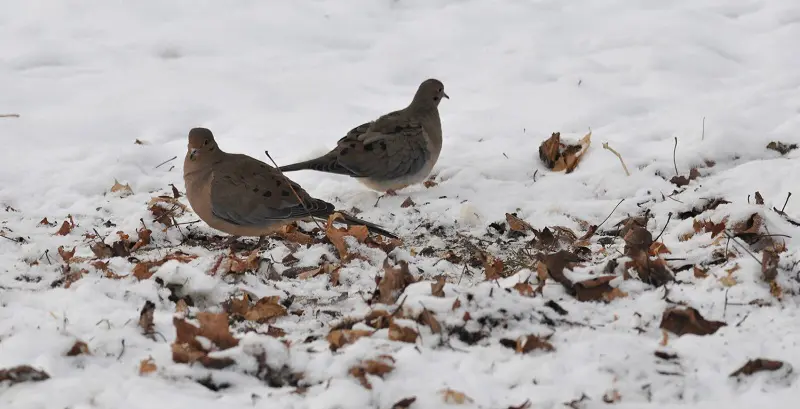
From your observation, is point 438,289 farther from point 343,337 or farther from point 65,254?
point 65,254

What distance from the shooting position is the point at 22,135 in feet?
22.2

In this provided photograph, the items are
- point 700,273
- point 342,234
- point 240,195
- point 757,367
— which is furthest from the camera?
point 240,195

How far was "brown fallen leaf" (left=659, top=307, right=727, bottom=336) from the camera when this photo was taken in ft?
10.0

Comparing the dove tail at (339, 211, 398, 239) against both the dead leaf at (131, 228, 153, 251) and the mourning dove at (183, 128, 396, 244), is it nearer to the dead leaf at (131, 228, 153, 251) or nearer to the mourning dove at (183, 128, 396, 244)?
the mourning dove at (183, 128, 396, 244)

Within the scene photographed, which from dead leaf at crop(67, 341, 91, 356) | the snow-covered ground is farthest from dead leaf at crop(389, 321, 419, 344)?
dead leaf at crop(67, 341, 91, 356)

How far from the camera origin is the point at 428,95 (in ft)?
21.9

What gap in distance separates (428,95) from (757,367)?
13.9 feet

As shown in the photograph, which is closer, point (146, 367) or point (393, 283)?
point (146, 367)

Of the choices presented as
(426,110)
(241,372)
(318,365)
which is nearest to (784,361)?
(318,365)

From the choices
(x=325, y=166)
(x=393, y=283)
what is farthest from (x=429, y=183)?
(x=393, y=283)

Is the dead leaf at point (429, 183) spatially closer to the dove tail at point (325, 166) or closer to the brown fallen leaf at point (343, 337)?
the dove tail at point (325, 166)

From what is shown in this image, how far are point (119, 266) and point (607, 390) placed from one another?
95.0 inches

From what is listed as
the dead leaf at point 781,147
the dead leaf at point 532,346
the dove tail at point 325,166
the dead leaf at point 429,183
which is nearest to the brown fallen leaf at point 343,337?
the dead leaf at point 532,346

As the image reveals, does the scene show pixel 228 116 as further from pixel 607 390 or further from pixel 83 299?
pixel 607 390
